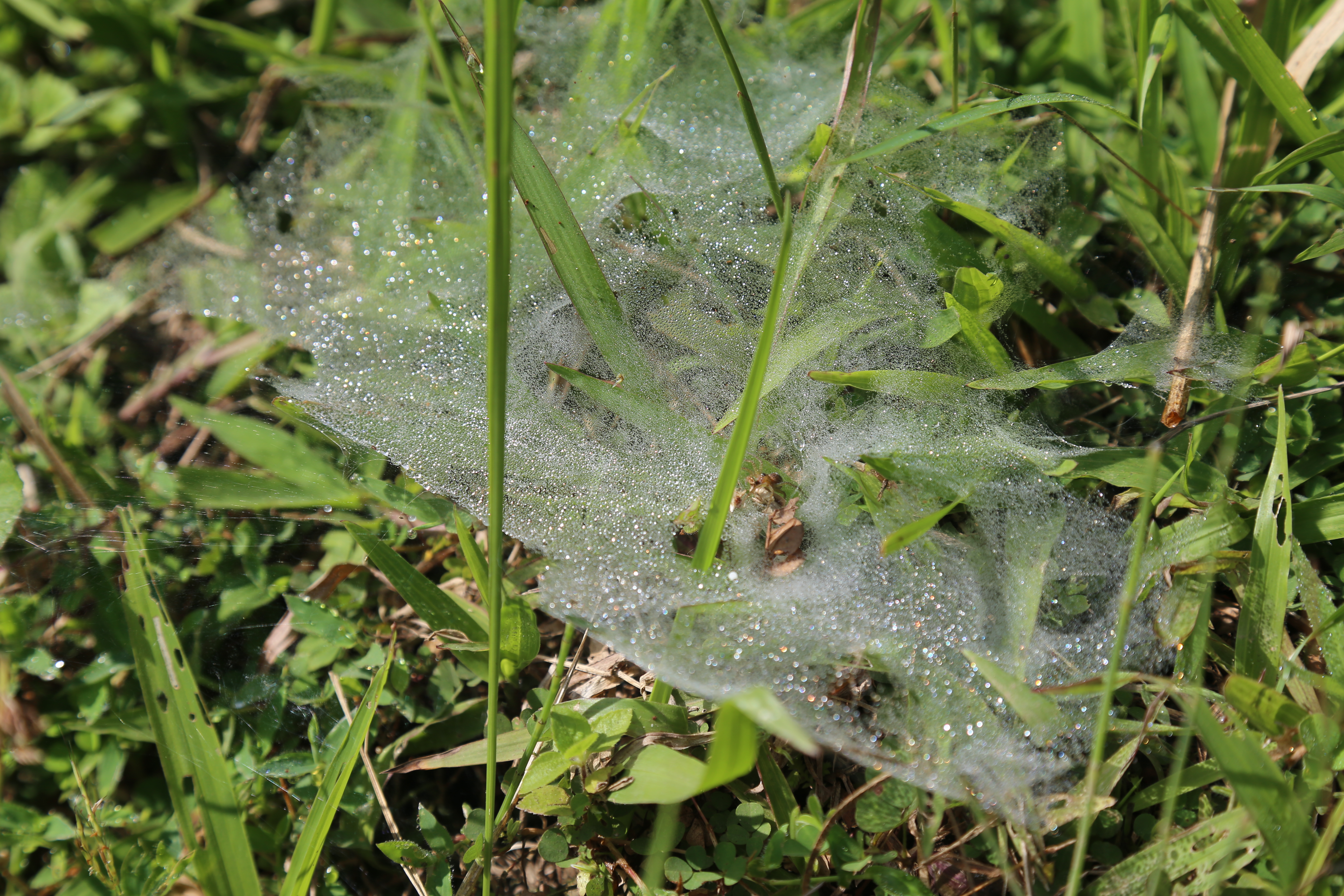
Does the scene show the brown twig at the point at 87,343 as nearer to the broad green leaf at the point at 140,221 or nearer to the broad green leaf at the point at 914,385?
the broad green leaf at the point at 140,221

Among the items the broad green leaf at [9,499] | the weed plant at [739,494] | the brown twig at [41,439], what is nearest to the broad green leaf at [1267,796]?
the weed plant at [739,494]

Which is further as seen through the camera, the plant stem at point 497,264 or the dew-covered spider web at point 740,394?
the dew-covered spider web at point 740,394

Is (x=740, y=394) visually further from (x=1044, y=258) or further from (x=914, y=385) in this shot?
(x=1044, y=258)

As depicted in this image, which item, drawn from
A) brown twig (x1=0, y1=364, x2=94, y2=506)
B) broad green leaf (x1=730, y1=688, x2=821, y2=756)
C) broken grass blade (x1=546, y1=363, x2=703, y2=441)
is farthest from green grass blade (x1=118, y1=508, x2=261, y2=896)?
broad green leaf (x1=730, y1=688, x2=821, y2=756)

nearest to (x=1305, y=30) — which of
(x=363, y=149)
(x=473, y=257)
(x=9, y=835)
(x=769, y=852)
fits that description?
(x=473, y=257)

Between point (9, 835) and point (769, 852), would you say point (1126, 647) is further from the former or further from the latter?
point (9, 835)
